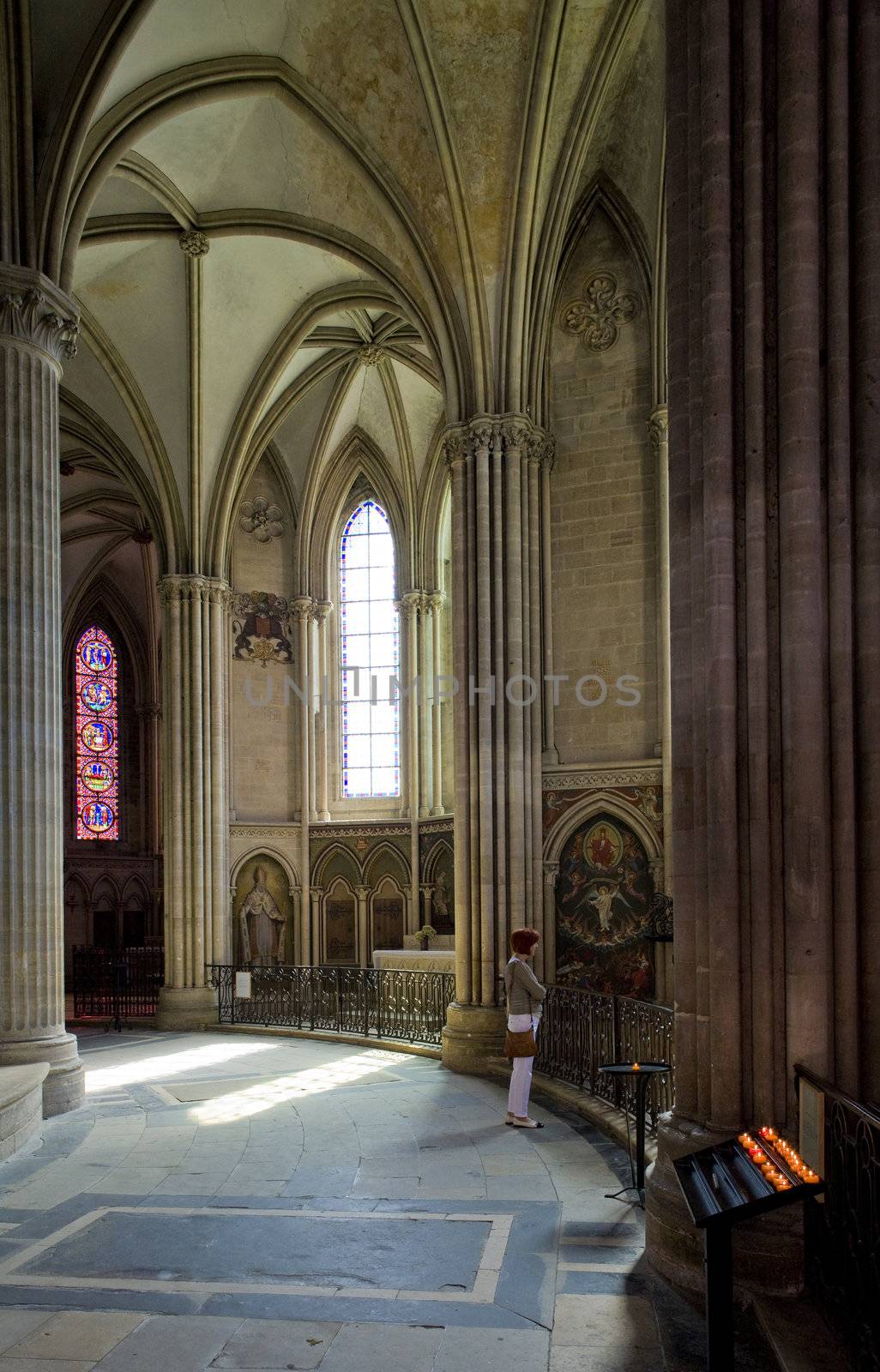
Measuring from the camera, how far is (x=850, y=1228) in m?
4.73

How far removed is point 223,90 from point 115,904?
2345 cm

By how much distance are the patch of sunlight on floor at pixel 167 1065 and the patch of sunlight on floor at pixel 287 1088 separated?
171 cm

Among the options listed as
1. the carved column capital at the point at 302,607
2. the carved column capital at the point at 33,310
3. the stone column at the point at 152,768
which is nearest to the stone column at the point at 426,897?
the carved column capital at the point at 302,607

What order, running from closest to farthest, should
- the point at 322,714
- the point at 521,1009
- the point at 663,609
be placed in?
the point at 521,1009
the point at 663,609
the point at 322,714

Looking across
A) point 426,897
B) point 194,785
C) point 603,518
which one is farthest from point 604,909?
point 426,897

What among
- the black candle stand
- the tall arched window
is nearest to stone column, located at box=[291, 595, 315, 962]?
the tall arched window

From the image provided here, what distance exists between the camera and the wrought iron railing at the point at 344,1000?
16.2 m

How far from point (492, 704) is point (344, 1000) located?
5669 millimetres

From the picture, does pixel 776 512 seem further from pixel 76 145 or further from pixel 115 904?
pixel 115 904

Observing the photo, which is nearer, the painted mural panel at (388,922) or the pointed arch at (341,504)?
the painted mural panel at (388,922)

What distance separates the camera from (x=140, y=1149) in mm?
9875

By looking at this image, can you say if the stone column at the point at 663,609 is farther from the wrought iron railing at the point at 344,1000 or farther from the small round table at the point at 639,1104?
the small round table at the point at 639,1104

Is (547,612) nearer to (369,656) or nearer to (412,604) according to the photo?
(412,604)

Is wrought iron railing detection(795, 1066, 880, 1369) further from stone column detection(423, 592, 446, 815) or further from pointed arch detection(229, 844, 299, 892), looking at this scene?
pointed arch detection(229, 844, 299, 892)
